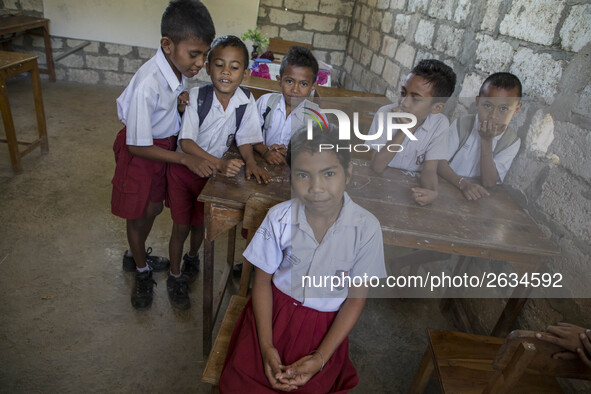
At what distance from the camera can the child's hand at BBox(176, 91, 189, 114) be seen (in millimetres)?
1809

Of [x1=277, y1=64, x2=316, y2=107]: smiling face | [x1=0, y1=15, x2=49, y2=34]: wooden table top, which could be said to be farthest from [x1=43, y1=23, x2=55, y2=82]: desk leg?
[x1=277, y1=64, x2=316, y2=107]: smiling face

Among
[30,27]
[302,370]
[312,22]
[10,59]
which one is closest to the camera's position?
[302,370]

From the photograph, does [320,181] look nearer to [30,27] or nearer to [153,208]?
[153,208]

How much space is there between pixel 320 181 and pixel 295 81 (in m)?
1.07

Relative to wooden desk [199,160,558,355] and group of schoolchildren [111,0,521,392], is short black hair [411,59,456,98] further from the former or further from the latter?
wooden desk [199,160,558,355]

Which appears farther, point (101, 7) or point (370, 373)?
point (101, 7)

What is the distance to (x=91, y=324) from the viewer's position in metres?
1.91

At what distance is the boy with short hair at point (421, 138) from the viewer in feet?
4.23

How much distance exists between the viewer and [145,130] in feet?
5.34

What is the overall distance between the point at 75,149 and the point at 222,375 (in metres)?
3.22

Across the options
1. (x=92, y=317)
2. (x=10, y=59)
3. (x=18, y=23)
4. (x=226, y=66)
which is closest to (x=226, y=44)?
(x=226, y=66)

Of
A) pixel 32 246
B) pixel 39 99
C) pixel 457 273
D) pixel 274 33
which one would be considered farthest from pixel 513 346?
pixel 274 33

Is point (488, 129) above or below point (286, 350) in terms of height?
above

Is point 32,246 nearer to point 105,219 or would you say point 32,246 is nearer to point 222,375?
point 105,219
